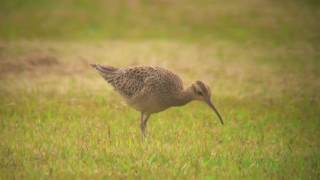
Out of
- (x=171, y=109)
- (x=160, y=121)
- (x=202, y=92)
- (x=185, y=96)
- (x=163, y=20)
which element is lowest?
(x=163, y=20)

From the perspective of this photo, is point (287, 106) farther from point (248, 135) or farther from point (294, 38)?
point (294, 38)

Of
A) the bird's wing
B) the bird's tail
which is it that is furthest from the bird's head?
the bird's tail

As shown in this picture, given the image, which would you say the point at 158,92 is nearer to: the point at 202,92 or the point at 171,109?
the point at 202,92

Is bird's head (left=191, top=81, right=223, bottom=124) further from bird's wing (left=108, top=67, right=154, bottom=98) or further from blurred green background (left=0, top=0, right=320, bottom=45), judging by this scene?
blurred green background (left=0, top=0, right=320, bottom=45)

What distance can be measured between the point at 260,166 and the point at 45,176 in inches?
120

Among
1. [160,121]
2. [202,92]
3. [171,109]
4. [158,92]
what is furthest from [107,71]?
[202,92]

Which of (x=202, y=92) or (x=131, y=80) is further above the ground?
(x=202, y=92)

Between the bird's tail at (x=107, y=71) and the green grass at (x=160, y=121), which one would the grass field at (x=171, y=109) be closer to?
the green grass at (x=160, y=121)

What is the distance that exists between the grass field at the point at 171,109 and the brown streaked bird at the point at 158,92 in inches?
20.9

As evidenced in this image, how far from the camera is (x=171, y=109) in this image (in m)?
16.2

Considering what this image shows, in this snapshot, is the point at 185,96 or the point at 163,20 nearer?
the point at 185,96

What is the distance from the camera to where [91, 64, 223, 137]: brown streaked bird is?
1293cm

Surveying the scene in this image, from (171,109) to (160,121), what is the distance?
165 cm

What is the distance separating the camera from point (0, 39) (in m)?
26.2
